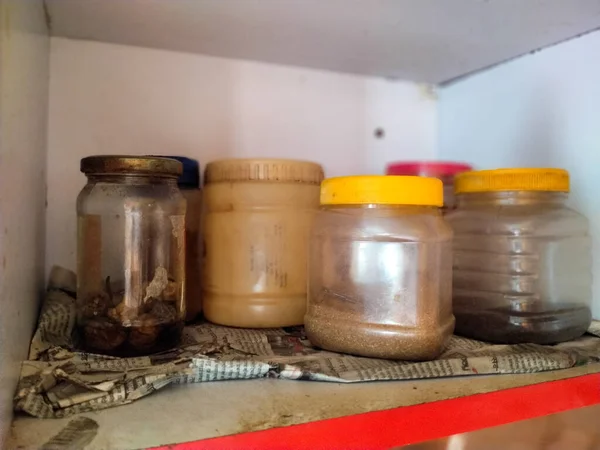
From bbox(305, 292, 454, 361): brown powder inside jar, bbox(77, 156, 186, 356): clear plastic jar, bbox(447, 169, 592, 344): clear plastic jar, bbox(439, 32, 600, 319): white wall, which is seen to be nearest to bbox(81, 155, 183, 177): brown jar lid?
bbox(77, 156, 186, 356): clear plastic jar

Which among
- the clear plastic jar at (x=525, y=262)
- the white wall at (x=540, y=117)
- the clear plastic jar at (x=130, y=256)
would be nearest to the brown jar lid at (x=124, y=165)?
the clear plastic jar at (x=130, y=256)

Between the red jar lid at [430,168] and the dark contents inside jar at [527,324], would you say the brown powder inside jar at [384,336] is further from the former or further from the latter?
the red jar lid at [430,168]

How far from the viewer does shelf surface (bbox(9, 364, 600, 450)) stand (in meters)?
0.37

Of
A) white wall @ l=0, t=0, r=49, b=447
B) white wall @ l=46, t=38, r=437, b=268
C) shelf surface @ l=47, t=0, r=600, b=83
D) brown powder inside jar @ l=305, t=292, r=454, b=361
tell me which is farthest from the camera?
white wall @ l=46, t=38, r=437, b=268

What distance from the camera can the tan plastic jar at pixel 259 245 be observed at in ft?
2.13

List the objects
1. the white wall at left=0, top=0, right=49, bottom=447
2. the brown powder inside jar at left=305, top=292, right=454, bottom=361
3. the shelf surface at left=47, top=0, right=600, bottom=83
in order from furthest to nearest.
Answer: the shelf surface at left=47, top=0, right=600, bottom=83 → the brown powder inside jar at left=305, top=292, right=454, bottom=361 → the white wall at left=0, top=0, right=49, bottom=447

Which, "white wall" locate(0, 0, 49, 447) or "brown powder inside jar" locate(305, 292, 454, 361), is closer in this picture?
"white wall" locate(0, 0, 49, 447)

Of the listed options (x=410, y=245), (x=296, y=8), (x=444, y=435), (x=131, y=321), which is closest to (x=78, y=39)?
(x=296, y=8)

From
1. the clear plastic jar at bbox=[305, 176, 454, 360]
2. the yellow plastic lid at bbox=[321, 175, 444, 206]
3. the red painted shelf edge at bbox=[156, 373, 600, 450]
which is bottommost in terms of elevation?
the red painted shelf edge at bbox=[156, 373, 600, 450]

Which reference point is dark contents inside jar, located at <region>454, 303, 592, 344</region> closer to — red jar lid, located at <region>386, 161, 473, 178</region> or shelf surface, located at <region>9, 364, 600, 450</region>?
shelf surface, located at <region>9, 364, 600, 450</region>

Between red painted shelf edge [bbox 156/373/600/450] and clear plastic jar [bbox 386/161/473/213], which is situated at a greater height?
clear plastic jar [bbox 386/161/473/213]

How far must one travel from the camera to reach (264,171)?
2.15 ft

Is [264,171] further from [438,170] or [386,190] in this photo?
[438,170]

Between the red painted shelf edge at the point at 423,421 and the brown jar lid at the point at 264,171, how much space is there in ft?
1.08
